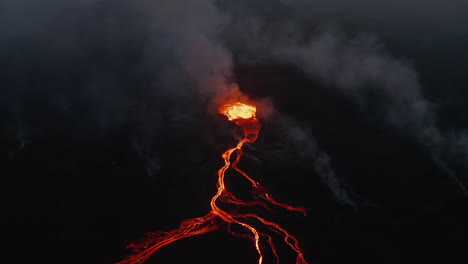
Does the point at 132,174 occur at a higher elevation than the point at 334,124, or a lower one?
lower

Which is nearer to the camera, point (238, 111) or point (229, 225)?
point (229, 225)

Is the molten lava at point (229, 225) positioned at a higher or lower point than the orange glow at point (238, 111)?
lower

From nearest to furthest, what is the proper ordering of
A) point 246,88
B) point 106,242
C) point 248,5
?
point 106,242 → point 246,88 → point 248,5

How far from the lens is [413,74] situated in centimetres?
5606

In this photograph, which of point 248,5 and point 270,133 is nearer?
point 270,133

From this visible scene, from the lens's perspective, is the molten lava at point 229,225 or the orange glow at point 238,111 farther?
the orange glow at point 238,111

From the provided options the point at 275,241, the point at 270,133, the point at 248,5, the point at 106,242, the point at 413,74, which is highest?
the point at 248,5

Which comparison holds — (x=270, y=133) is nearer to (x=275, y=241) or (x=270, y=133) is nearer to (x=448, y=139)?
(x=275, y=241)

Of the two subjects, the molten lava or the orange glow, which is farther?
the orange glow

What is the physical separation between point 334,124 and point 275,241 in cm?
1925

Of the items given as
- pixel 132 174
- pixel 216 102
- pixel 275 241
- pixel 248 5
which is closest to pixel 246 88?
pixel 216 102

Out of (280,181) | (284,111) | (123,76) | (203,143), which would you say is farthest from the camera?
(123,76)

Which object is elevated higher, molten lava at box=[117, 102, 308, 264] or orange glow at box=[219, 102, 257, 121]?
orange glow at box=[219, 102, 257, 121]

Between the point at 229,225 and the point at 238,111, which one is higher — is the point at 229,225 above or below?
below
